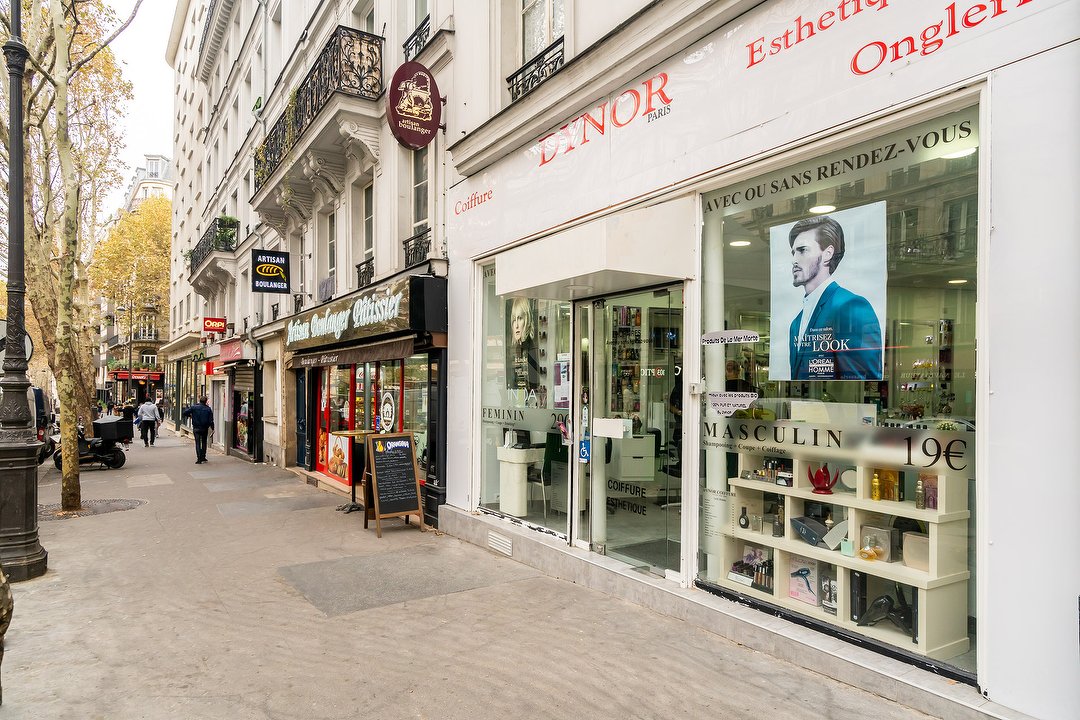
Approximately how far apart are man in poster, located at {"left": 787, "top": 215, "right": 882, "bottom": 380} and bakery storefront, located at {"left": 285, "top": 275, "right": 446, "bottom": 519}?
17.3ft

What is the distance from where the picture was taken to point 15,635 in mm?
5039

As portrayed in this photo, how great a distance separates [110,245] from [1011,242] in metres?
40.3

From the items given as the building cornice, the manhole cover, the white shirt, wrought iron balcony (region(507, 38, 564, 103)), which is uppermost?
wrought iron balcony (region(507, 38, 564, 103))

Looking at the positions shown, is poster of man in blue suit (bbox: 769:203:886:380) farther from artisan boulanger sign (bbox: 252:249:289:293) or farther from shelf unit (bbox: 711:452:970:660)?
artisan boulanger sign (bbox: 252:249:289:293)

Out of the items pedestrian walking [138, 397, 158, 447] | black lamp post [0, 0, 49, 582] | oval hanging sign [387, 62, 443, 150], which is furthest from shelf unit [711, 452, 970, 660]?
pedestrian walking [138, 397, 158, 447]

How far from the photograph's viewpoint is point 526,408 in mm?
7715

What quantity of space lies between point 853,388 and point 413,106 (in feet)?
22.7

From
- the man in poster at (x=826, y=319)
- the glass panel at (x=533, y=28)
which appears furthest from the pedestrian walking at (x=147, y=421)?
the man in poster at (x=826, y=319)

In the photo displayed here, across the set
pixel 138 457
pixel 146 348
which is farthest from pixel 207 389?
pixel 146 348

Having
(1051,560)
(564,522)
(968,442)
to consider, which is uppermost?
(968,442)

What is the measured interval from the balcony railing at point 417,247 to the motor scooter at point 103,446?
11669 millimetres

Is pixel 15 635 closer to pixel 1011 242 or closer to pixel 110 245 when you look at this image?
pixel 1011 242

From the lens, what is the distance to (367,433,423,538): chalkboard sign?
8.44 m

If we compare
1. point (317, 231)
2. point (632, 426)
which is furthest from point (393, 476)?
point (317, 231)
